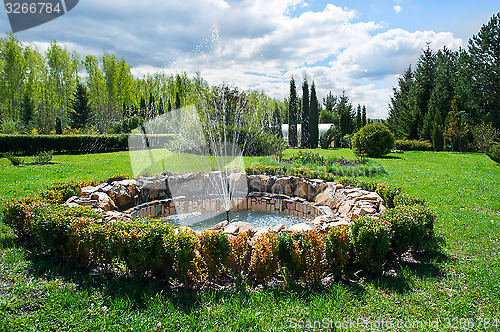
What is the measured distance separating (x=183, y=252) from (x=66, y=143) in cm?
1788

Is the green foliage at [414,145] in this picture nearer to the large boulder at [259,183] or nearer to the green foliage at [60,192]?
the large boulder at [259,183]

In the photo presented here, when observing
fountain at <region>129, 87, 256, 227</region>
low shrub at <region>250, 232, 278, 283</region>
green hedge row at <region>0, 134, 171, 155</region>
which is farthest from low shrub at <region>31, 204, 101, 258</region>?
green hedge row at <region>0, 134, 171, 155</region>

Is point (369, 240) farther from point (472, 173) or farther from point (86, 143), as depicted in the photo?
point (86, 143)

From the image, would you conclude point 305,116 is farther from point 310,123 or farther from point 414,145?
point 414,145

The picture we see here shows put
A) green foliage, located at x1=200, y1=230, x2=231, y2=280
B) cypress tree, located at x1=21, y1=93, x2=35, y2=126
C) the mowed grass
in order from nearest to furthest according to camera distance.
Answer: the mowed grass → green foliage, located at x1=200, y1=230, x2=231, y2=280 → cypress tree, located at x1=21, y1=93, x2=35, y2=126

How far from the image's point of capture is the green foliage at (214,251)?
3055 millimetres

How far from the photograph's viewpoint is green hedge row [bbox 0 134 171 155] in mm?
15216

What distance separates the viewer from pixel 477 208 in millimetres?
5824

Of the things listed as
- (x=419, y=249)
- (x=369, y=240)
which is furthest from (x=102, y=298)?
(x=419, y=249)

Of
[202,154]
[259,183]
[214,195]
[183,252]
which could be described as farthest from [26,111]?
[183,252]

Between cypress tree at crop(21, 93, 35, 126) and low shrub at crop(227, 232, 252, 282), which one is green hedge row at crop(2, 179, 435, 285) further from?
cypress tree at crop(21, 93, 35, 126)

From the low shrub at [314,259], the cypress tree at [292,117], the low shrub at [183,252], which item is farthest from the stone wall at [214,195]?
the cypress tree at [292,117]

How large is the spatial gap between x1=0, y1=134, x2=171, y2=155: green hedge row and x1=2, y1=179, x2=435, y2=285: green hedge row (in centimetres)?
1508

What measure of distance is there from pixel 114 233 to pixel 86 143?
57.4 feet
